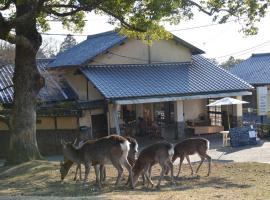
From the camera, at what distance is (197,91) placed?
93.4ft

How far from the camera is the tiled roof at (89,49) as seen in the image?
2877 cm

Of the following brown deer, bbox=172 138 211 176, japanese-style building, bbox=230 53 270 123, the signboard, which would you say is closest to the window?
japanese-style building, bbox=230 53 270 123

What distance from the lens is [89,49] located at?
3153 centimetres

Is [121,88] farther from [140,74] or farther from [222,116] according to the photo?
[222,116]

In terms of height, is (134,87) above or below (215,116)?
above

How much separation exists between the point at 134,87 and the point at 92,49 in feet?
15.8

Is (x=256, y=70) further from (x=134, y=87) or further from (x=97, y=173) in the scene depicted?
(x=97, y=173)

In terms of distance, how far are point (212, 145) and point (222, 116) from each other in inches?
254

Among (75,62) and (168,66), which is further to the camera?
(168,66)

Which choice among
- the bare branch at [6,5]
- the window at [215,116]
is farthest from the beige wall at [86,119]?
the window at [215,116]

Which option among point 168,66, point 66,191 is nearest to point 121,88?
point 168,66

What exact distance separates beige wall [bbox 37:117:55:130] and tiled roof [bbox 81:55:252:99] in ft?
9.96

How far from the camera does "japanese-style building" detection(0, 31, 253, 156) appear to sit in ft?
86.5

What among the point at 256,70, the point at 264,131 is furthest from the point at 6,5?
the point at 256,70
